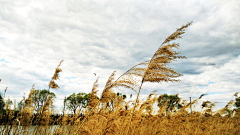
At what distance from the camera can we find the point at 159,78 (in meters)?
2.56

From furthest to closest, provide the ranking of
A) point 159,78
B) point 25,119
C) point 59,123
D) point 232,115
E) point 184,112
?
point 232,115 → point 184,112 → point 59,123 → point 25,119 → point 159,78

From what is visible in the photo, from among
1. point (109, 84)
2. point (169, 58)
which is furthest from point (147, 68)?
point (109, 84)

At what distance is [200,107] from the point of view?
6941mm

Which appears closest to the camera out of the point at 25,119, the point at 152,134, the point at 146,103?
the point at 25,119

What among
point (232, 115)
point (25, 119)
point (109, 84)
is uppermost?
point (109, 84)

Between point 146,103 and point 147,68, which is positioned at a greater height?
point 147,68

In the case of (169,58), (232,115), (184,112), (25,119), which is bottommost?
(232,115)

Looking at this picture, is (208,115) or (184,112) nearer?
(184,112)

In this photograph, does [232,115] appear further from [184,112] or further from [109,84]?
[109,84]

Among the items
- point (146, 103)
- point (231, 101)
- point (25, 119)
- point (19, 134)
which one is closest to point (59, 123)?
point (19, 134)

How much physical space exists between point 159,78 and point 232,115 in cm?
914

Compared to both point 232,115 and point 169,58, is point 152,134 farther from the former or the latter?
point 232,115

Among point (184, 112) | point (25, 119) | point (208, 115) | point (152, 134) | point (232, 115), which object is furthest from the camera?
point (232, 115)

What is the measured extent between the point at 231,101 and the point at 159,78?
24.1 feet
